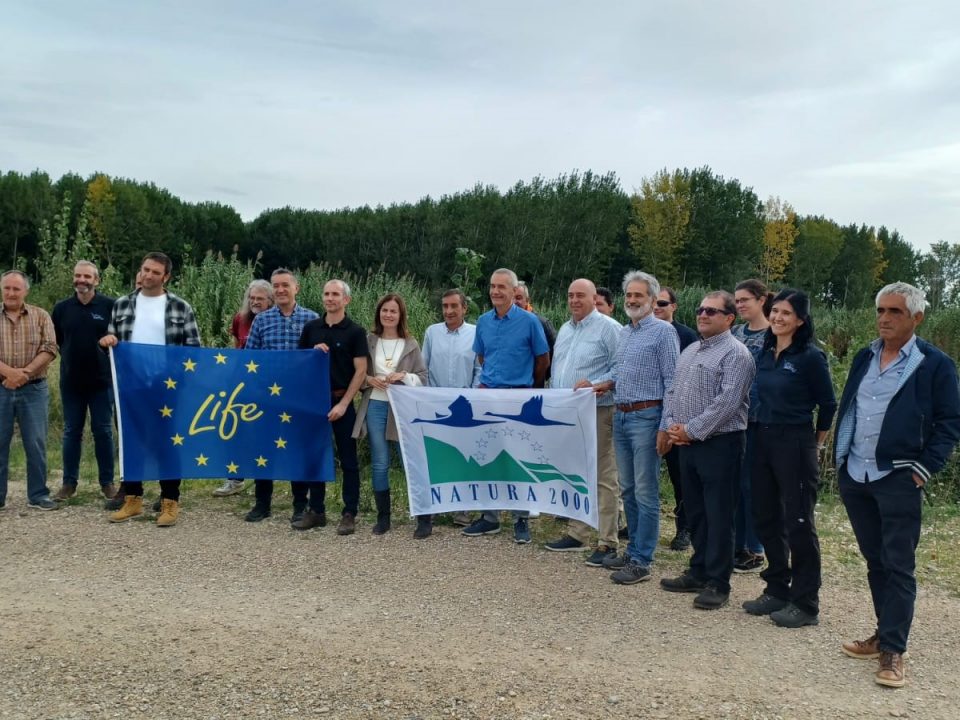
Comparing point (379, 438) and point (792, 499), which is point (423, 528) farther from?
point (792, 499)

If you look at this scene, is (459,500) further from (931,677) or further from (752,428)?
(931,677)

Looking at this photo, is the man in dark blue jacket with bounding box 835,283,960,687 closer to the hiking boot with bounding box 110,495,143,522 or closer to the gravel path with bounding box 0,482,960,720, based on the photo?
the gravel path with bounding box 0,482,960,720

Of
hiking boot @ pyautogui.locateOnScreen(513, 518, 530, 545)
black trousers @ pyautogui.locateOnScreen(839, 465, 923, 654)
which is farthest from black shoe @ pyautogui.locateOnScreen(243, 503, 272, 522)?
black trousers @ pyautogui.locateOnScreen(839, 465, 923, 654)

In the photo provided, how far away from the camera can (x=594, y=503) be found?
6.64m

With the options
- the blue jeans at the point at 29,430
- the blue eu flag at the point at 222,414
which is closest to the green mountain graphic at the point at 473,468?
the blue eu flag at the point at 222,414

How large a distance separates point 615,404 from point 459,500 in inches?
66.5

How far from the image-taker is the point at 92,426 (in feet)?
26.2

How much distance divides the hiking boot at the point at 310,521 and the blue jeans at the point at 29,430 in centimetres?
252

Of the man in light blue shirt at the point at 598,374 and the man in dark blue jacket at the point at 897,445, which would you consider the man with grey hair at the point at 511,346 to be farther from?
the man in dark blue jacket at the point at 897,445

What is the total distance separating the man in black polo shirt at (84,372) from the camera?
305 inches

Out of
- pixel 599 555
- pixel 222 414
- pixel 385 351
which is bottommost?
pixel 599 555

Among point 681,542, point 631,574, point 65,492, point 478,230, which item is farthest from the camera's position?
point 478,230

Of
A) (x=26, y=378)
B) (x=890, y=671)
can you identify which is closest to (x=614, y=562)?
(x=890, y=671)

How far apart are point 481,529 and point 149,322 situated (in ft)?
11.4
